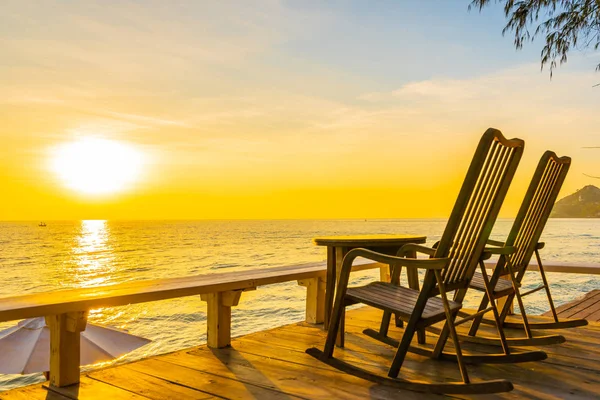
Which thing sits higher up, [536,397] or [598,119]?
[598,119]

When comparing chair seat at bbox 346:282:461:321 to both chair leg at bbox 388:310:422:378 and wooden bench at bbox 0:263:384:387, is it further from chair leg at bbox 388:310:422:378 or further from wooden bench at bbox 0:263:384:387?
wooden bench at bbox 0:263:384:387

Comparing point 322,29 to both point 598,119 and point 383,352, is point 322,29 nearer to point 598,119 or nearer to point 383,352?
point 598,119

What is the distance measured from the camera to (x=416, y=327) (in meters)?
2.39

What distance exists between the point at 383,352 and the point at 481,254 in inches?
35.8

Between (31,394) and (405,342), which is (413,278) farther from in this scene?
(31,394)

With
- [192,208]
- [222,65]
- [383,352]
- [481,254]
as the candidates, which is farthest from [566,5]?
[192,208]

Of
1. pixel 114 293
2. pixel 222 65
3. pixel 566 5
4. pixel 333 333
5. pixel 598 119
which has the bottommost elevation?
pixel 333 333

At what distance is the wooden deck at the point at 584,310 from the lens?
14.5ft

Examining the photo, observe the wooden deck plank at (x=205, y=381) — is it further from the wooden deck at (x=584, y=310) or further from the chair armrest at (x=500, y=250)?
the wooden deck at (x=584, y=310)

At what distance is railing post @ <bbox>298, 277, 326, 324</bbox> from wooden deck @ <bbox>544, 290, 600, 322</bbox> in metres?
2.24

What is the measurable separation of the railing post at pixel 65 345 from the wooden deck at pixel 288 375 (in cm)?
7

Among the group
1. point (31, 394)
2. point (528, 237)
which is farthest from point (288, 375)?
point (528, 237)

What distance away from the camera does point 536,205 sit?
3.36 m

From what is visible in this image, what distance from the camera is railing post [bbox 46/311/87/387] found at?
8.07ft
